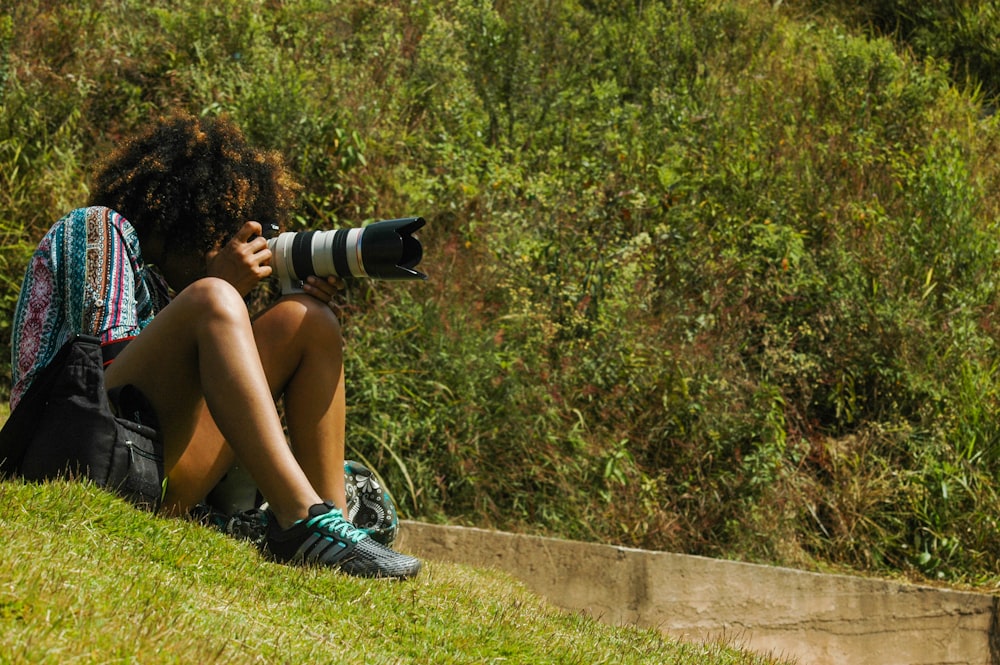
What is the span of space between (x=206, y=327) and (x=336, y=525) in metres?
0.63

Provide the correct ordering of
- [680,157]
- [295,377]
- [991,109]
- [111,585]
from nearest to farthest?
[111,585], [295,377], [680,157], [991,109]

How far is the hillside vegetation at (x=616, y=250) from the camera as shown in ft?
18.7

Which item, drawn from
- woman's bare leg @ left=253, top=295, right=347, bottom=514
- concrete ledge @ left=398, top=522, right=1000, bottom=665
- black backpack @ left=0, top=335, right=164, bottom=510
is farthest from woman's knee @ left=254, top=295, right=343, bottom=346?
concrete ledge @ left=398, top=522, right=1000, bottom=665

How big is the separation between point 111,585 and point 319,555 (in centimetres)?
80

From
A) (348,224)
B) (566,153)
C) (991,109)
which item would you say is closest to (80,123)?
(348,224)

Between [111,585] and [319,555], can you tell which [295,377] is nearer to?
[319,555]

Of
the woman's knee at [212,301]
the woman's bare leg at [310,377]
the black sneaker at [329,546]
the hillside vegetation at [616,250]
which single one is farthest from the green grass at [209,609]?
the hillside vegetation at [616,250]

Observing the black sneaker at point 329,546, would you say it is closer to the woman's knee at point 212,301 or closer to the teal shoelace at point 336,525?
the teal shoelace at point 336,525

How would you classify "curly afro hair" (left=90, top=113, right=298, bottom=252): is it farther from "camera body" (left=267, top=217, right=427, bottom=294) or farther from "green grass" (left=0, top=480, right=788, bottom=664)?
"green grass" (left=0, top=480, right=788, bottom=664)

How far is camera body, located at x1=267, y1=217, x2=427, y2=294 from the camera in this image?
10.8 feet

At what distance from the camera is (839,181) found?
757cm

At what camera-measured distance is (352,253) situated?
330cm

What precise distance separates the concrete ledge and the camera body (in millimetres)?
1752

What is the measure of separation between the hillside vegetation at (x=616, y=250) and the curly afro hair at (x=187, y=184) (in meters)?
2.09
